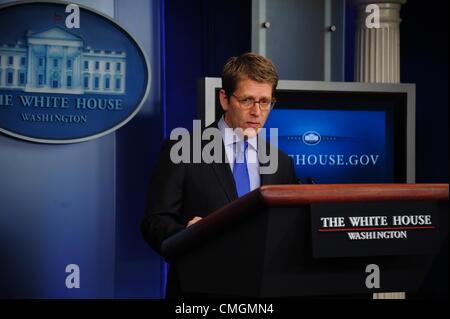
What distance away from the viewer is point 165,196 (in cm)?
183

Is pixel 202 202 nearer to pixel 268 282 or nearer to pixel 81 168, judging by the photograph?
pixel 268 282

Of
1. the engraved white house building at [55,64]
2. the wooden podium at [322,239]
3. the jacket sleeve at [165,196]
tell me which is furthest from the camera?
the engraved white house building at [55,64]

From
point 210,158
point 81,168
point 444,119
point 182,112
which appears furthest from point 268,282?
point 444,119

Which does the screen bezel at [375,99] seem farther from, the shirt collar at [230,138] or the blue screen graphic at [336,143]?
the shirt collar at [230,138]

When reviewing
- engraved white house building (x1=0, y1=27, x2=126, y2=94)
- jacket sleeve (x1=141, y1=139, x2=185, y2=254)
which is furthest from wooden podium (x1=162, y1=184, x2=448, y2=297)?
engraved white house building (x1=0, y1=27, x2=126, y2=94)

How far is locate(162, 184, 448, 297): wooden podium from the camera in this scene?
1.05m

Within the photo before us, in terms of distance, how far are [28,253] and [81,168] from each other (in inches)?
16.8

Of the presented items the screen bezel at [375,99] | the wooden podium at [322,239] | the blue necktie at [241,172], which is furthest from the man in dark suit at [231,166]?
the screen bezel at [375,99]

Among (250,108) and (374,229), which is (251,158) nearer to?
(250,108)

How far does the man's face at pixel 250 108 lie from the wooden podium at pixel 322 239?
75cm

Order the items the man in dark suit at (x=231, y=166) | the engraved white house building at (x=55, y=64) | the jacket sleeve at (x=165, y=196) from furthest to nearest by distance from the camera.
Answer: the engraved white house building at (x=55, y=64) → the man in dark suit at (x=231, y=166) → the jacket sleeve at (x=165, y=196)

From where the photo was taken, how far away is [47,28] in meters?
2.80

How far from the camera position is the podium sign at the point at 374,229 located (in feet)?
3.48

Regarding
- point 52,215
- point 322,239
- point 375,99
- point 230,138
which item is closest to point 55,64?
point 52,215
